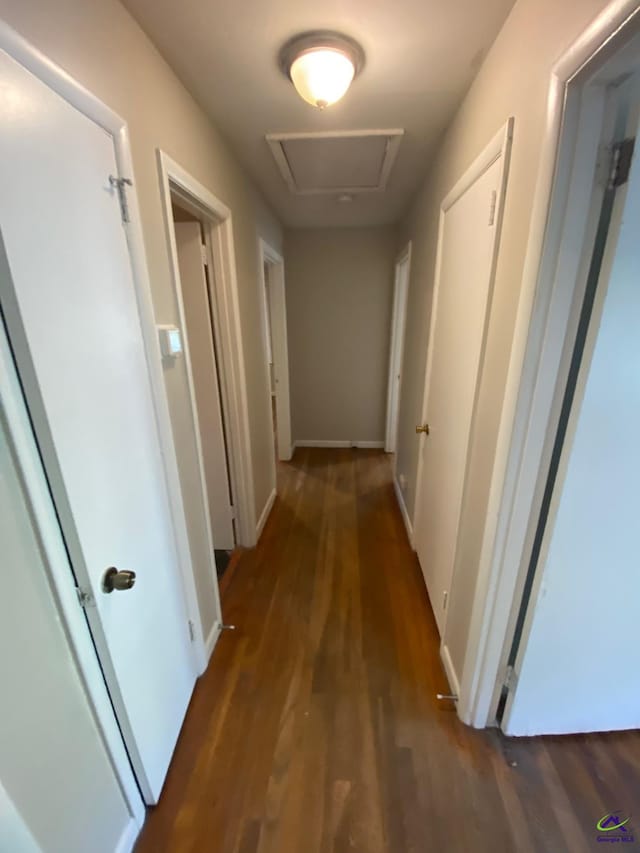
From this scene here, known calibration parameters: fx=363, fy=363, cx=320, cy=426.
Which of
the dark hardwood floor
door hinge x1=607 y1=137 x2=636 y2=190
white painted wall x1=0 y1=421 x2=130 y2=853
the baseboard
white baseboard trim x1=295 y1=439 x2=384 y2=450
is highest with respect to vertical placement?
door hinge x1=607 y1=137 x2=636 y2=190

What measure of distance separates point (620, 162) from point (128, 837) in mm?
2141

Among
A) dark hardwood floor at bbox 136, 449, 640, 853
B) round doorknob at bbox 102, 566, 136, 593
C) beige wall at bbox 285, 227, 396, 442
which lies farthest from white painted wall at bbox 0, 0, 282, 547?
beige wall at bbox 285, 227, 396, 442

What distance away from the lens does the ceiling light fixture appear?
1.11 meters

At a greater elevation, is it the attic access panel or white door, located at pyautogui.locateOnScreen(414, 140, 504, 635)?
the attic access panel

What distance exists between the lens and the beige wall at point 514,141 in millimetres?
846

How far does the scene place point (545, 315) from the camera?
898 mm

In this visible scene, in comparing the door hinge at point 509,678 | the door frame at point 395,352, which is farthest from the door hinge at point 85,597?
the door frame at point 395,352

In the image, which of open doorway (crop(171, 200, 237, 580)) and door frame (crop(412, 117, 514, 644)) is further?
open doorway (crop(171, 200, 237, 580))

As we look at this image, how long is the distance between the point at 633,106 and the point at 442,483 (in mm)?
1348

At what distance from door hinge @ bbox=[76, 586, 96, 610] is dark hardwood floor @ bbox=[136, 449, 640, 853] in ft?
2.76

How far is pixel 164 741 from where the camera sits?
1228 mm

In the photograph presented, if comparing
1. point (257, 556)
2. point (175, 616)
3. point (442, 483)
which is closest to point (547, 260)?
point (442, 483)

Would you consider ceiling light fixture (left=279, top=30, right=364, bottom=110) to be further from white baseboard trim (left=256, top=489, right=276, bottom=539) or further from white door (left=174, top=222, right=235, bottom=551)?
white baseboard trim (left=256, top=489, right=276, bottom=539)

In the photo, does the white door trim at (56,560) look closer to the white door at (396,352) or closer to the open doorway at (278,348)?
the open doorway at (278,348)
